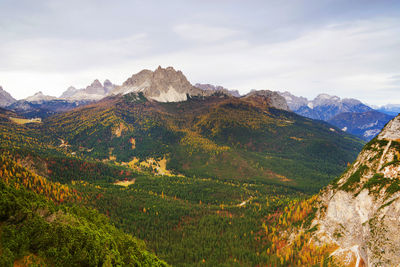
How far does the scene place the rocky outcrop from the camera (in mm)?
89625

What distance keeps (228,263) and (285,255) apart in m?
35.8

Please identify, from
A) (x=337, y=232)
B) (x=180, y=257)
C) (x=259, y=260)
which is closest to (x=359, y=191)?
(x=337, y=232)

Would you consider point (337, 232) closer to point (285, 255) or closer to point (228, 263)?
point (285, 255)

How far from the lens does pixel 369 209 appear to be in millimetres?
101125

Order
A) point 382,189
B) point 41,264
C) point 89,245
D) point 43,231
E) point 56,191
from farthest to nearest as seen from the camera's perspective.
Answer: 1. point 56,191
2. point 382,189
3. point 89,245
4. point 43,231
5. point 41,264

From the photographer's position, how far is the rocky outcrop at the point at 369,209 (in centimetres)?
8962

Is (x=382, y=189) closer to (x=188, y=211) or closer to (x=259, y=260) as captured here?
(x=259, y=260)

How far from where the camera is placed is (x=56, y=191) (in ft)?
532

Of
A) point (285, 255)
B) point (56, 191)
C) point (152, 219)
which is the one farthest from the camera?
point (152, 219)

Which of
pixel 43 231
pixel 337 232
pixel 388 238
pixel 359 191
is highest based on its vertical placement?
pixel 43 231

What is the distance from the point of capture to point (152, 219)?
17788cm

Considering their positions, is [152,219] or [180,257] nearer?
[180,257]

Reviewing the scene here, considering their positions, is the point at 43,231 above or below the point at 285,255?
above

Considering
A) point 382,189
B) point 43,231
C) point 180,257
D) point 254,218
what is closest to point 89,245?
point 43,231
